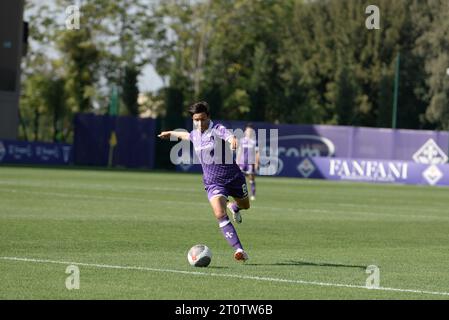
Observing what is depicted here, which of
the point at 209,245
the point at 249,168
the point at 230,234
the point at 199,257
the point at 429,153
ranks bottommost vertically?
the point at 429,153

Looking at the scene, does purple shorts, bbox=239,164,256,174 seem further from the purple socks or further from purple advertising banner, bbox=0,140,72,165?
purple advertising banner, bbox=0,140,72,165

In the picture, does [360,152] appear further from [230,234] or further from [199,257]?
[199,257]

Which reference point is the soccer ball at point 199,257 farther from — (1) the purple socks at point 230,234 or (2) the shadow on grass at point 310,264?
(2) the shadow on grass at point 310,264

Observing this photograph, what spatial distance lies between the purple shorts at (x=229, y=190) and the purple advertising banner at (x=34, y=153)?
44576 mm

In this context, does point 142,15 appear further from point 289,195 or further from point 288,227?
point 288,227

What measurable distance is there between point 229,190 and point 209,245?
280 centimetres

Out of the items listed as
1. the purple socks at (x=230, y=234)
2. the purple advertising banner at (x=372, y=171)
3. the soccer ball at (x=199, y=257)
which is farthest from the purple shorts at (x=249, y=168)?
the soccer ball at (x=199, y=257)

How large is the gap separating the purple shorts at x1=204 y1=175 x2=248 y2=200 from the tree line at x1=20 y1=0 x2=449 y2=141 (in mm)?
66301

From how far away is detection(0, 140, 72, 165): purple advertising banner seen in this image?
59.6m

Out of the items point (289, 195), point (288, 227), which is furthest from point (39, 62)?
point (288, 227)

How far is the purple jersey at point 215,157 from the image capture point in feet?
51.0

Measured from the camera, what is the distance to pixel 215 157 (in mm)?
15555

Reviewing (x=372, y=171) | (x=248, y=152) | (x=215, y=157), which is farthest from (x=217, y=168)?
(x=372, y=171)
